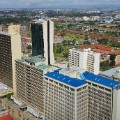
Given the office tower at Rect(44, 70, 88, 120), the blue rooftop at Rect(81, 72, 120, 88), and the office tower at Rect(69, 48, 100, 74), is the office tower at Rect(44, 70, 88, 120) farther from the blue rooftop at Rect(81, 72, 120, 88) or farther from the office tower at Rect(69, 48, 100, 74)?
the office tower at Rect(69, 48, 100, 74)

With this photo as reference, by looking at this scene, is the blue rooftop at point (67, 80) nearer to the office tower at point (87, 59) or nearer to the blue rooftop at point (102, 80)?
the blue rooftop at point (102, 80)

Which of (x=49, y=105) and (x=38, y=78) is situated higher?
(x=38, y=78)

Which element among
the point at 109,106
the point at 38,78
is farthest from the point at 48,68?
the point at 109,106

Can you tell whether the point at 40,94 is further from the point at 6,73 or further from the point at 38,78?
the point at 6,73

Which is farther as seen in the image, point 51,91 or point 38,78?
point 38,78

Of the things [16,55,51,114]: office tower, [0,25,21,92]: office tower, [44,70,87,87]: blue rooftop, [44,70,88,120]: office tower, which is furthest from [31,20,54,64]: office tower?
[44,70,87,87]: blue rooftop

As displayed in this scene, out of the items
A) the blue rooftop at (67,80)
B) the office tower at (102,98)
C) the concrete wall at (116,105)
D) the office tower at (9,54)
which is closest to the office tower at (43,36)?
the office tower at (9,54)
